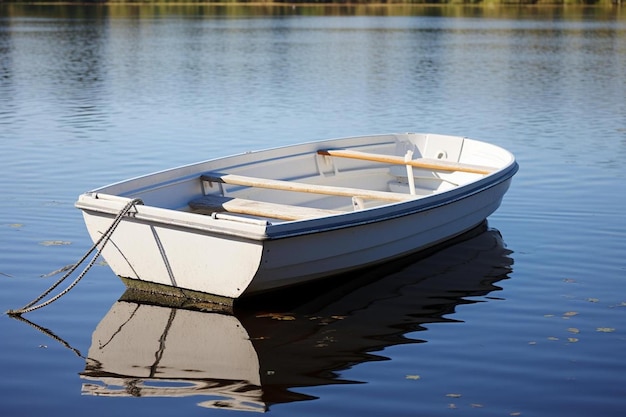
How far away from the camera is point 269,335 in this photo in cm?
709

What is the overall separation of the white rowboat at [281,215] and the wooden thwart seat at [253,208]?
0.01 m

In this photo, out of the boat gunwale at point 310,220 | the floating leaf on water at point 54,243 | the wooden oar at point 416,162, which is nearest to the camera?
the boat gunwale at point 310,220

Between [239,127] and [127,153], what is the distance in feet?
10.6

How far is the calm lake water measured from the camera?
604 cm

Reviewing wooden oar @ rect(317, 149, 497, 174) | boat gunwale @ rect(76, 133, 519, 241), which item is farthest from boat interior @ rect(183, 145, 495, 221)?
boat gunwale @ rect(76, 133, 519, 241)

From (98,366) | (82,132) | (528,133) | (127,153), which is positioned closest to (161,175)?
(98,366)

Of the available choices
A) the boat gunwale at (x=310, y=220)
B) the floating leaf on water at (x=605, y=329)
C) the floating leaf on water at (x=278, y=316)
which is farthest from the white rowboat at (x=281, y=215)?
the floating leaf on water at (x=605, y=329)

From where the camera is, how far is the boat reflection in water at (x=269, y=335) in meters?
6.12

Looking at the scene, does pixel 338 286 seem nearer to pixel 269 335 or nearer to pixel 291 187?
pixel 291 187

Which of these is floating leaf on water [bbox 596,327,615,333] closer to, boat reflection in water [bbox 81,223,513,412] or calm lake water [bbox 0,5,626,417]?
calm lake water [bbox 0,5,626,417]

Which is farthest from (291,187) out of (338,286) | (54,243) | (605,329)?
(605,329)

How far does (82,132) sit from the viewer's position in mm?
16625

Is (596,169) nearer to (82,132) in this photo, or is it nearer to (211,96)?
(82,132)

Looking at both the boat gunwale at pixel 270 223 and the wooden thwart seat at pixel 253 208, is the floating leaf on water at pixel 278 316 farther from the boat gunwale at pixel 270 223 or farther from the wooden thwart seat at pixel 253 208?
the wooden thwart seat at pixel 253 208
